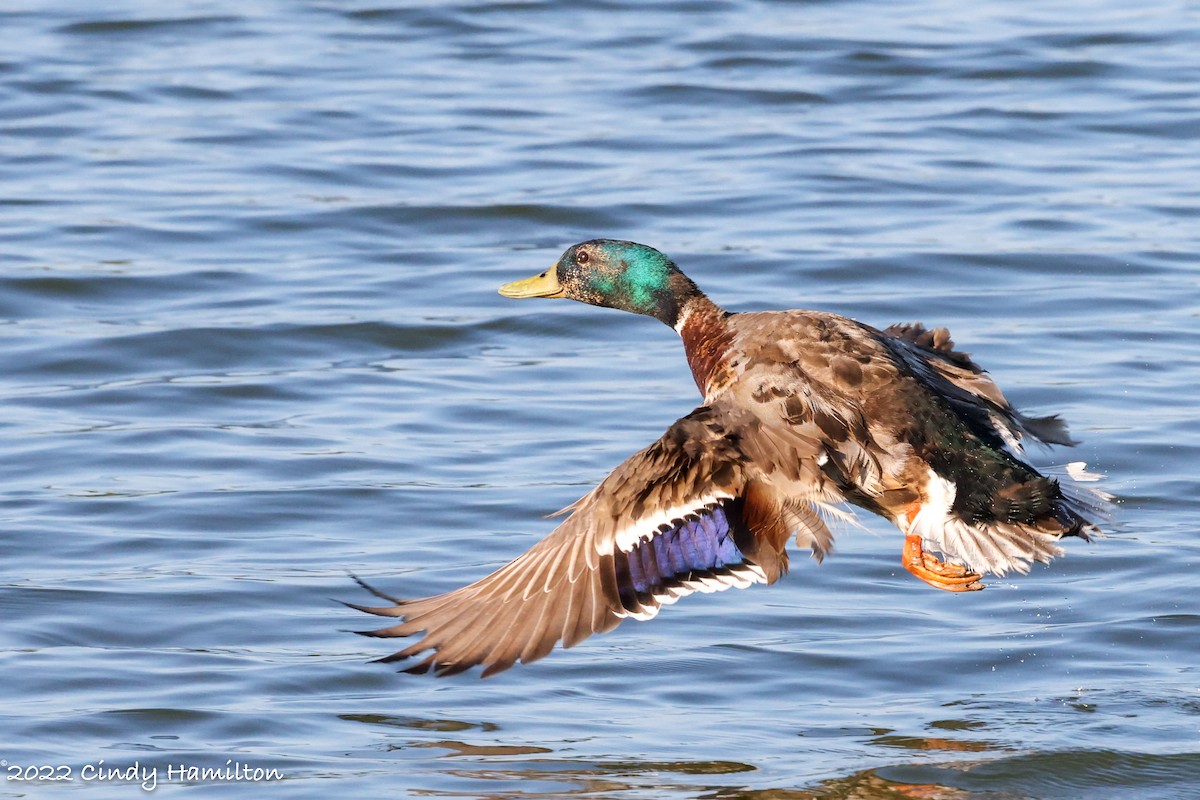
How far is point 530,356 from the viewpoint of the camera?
9672mm

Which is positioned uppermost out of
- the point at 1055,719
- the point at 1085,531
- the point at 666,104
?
the point at 666,104

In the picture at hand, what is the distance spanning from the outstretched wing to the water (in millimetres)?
417

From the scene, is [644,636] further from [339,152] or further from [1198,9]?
[1198,9]

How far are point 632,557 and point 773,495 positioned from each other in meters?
0.42

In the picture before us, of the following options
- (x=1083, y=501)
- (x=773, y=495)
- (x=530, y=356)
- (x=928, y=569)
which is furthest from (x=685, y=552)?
(x=530, y=356)

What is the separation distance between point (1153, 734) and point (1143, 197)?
22.0 ft

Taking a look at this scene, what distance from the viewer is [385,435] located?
8.44 m

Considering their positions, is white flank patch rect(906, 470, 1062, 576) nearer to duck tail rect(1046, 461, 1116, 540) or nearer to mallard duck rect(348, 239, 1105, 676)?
mallard duck rect(348, 239, 1105, 676)

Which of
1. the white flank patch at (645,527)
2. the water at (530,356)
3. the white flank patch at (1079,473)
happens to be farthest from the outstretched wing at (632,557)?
the white flank patch at (1079,473)

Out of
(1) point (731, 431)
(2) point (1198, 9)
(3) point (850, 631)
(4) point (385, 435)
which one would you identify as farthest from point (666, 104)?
(1) point (731, 431)

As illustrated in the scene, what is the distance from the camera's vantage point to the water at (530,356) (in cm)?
579

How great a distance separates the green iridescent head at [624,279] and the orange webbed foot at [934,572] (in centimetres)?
121

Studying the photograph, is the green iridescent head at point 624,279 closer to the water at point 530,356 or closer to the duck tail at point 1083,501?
the water at point 530,356

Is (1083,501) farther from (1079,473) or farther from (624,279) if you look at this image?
(624,279)
